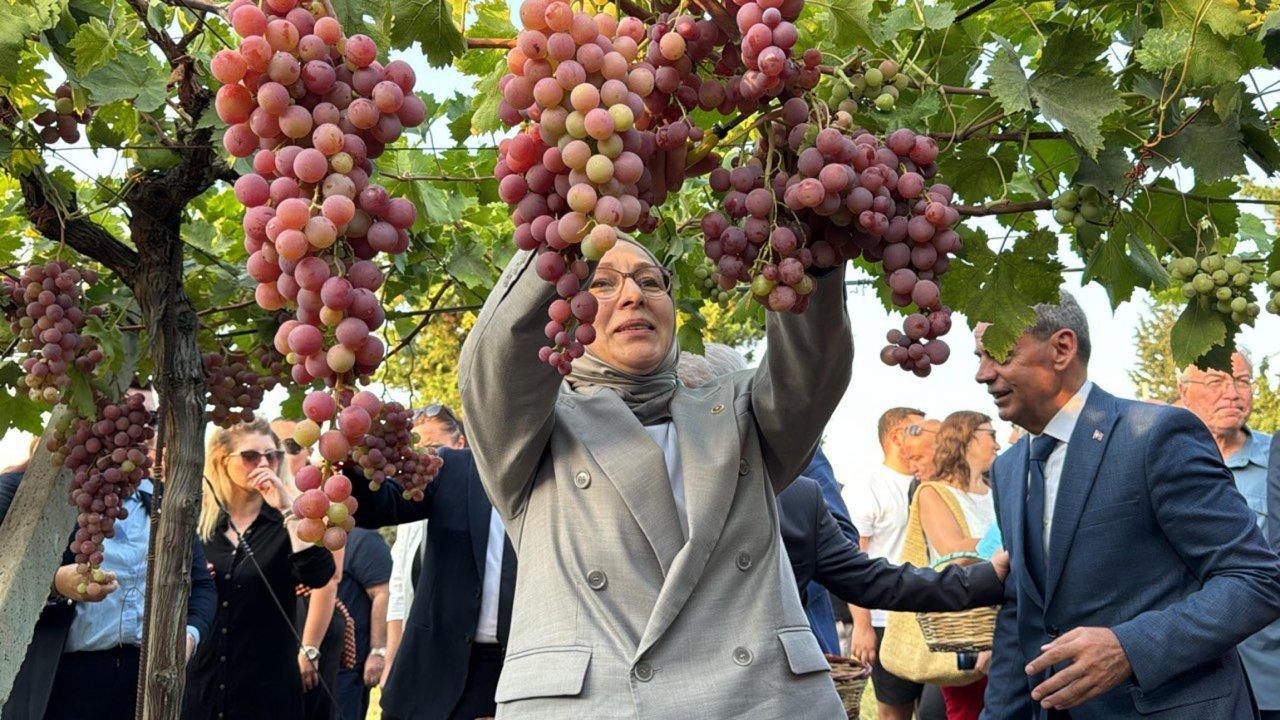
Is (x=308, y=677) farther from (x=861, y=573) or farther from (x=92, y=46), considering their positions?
(x=92, y=46)

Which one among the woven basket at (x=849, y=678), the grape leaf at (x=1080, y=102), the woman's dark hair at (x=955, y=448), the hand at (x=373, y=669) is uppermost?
the woman's dark hair at (x=955, y=448)

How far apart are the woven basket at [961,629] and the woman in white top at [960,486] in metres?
1.66

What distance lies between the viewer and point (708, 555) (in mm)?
2225

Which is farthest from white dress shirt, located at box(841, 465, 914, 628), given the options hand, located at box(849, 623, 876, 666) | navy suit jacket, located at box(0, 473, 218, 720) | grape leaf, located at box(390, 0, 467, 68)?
grape leaf, located at box(390, 0, 467, 68)

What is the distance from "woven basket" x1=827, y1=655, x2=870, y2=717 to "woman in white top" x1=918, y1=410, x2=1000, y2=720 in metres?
2.04

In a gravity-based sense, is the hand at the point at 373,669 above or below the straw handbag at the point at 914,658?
above

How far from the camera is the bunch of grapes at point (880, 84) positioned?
1.83 metres

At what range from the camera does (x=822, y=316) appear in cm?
191

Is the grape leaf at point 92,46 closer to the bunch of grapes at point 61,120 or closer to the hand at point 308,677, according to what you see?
the bunch of grapes at point 61,120

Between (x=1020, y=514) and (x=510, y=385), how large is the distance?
2.01 m

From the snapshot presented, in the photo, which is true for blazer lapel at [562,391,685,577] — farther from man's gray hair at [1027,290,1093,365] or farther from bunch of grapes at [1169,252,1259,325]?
man's gray hair at [1027,290,1093,365]

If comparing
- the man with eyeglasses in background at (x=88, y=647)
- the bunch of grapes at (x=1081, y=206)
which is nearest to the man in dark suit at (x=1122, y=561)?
the bunch of grapes at (x=1081, y=206)

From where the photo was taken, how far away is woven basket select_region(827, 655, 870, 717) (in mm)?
3814

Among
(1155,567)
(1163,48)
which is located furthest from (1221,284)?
(1155,567)
